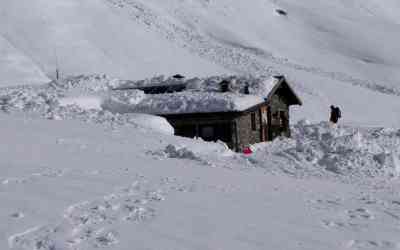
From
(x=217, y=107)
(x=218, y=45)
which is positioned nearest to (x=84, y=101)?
(x=217, y=107)

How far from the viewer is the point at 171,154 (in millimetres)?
14305

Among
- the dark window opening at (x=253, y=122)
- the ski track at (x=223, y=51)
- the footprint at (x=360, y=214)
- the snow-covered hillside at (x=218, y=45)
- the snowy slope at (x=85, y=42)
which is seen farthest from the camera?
the ski track at (x=223, y=51)

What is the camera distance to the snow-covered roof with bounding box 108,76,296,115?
25672 mm

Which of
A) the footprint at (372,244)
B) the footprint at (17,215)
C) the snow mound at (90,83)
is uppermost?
the snow mound at (90,83)

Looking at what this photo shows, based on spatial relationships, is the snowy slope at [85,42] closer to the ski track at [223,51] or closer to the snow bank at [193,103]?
the ski track at [223,51]

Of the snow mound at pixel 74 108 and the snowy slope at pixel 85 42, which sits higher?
the snowy slope at pixel 85 42

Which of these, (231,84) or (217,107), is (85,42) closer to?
(231,84)

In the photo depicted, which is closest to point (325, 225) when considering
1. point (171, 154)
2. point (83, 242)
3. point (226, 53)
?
point (83, 242)

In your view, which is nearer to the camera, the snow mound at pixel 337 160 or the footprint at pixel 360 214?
the footprint at pixel 360 214

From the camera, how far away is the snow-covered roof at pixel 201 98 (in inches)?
1011

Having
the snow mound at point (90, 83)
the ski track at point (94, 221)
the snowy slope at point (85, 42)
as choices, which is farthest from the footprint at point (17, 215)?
the snowy slope at point (85, 42)

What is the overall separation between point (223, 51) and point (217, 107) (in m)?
37.5

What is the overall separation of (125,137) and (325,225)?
8963mm

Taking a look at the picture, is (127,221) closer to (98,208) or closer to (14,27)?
(98,208)
